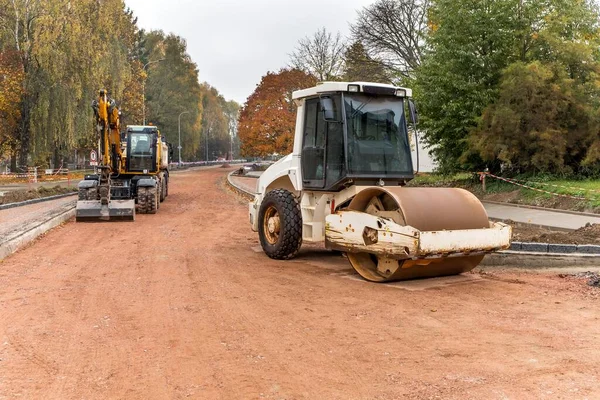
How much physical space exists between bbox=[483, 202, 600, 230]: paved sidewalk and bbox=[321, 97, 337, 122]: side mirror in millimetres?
8153

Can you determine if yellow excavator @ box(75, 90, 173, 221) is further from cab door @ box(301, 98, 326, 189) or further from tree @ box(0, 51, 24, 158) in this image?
tree @ box(0, 51, 24, 158)

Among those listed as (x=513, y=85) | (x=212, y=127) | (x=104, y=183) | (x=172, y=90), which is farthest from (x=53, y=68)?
(x=212, y=127)

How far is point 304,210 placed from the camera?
978 cm

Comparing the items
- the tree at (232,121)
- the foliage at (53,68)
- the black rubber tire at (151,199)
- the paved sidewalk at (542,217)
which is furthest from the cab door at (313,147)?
the tree at (232,121)

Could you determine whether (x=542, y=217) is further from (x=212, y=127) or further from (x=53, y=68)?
(x=212, y=127)

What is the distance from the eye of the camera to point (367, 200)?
8445 mm

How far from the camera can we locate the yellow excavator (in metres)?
16.8

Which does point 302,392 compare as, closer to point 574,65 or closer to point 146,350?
point 146,350

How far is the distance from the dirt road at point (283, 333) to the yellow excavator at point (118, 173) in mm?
7137

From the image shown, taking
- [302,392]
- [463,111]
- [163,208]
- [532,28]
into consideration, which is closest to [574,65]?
[532,28]

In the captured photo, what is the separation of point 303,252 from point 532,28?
1616 centimetres

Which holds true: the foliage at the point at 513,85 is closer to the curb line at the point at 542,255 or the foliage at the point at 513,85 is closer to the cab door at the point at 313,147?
the curb line at the point at 542,255

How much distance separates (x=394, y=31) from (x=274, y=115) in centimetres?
1223

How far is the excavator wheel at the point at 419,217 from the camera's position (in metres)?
7.57
